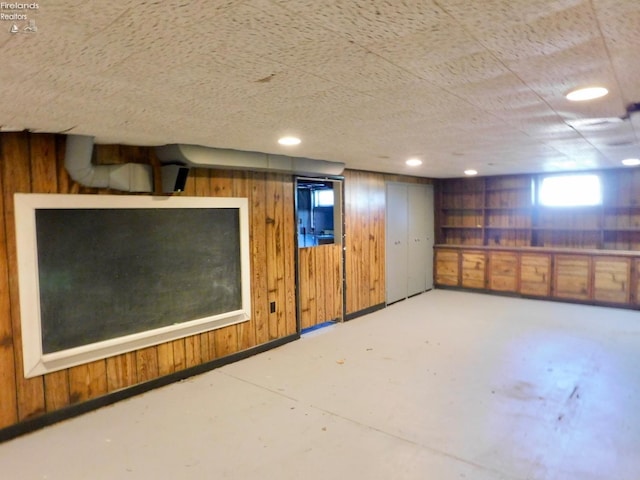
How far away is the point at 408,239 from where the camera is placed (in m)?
6.59

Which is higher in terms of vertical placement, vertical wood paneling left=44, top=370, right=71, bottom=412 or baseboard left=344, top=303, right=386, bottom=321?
vertical wood paneling left=44, top=370, right=71, bottom=412

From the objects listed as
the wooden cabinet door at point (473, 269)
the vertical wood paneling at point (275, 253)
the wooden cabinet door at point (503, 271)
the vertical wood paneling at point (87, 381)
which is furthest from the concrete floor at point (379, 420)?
the wooden cabinet door at point (473, 269)

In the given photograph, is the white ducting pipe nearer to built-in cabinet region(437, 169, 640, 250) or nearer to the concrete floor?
the concrete floor

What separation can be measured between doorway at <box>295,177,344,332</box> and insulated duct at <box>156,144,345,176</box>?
14.2 inches

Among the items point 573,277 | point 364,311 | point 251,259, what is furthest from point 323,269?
point 573,277

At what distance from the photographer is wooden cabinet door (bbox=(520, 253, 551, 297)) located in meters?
6.23

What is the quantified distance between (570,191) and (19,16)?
7.19 metres

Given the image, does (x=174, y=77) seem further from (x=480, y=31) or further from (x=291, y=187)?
(x=291, y=187)

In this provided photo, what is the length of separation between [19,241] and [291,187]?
2.58 m

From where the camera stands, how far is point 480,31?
1222 mm

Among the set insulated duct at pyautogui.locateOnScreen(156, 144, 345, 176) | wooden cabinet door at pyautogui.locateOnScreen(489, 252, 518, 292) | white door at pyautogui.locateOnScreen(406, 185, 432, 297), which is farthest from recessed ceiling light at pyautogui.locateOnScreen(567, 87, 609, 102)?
wooden cabinet door at pyautogui.locateOnScreen(489, 252, 518, 292)

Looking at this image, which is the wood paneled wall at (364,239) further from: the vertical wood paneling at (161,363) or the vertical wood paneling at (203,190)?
the vertical wood paneling at (161,363)

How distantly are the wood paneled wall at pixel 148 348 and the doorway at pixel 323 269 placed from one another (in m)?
0.25

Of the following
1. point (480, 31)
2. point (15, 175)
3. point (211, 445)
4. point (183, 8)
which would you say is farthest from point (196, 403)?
point (480, 31)
